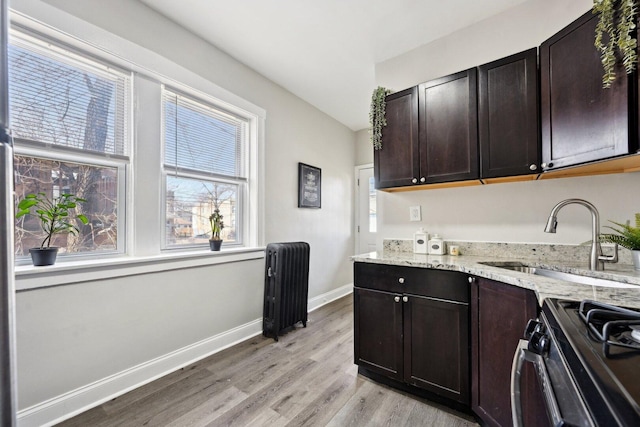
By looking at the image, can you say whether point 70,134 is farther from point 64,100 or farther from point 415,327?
point 415,327

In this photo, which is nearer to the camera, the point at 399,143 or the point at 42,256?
the point at 42,256

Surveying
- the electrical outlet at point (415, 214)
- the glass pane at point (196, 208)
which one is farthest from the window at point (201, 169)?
the electrical outlet at point (415, 214)

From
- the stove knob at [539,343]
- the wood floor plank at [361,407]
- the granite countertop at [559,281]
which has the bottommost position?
the wood floor plank at [361,407]

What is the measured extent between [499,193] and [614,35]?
1.06 metres

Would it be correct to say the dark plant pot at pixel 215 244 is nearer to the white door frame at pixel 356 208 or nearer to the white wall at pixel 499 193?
the white wall at pixel 499 193

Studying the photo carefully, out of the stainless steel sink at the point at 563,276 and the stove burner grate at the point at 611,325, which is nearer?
the stove burner grate at the point at 611,325

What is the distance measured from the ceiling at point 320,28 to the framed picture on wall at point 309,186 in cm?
111

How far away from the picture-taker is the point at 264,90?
2.96 meters

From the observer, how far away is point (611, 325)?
2.06 feet

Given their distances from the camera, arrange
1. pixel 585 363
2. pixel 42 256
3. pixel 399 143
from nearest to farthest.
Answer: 1. pixel 585 363
2. pixel 42 256
3. pixel 399 143

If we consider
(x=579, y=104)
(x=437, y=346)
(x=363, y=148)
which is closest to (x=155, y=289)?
(x=437, y=346)

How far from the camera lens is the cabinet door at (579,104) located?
122 centimetres

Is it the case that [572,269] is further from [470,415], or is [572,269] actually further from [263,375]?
[263,375]

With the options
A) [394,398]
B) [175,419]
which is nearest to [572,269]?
[394,398]
